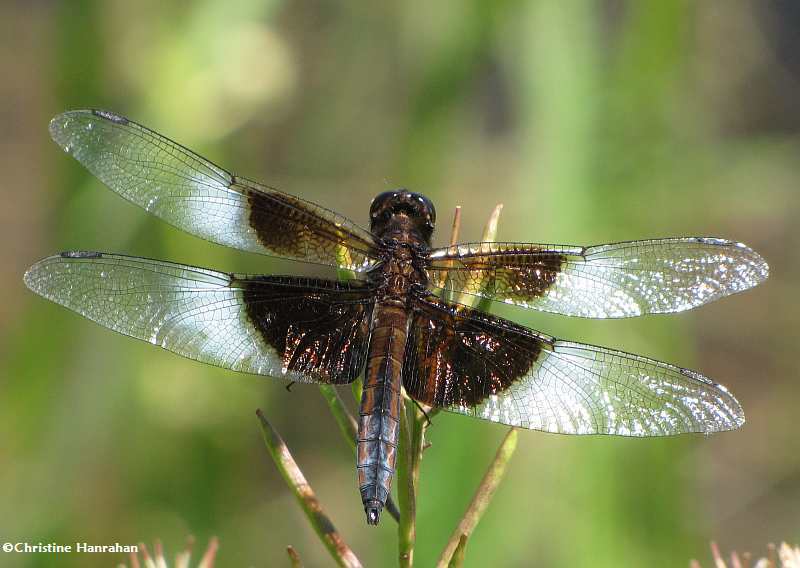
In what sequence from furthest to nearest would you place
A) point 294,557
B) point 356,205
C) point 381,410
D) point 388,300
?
point 356,205
point 388,300
point 381,410
point 294,557

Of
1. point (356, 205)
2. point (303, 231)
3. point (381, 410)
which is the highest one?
point (356, 205)

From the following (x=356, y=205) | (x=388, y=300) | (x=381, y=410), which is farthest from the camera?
(x=356, y=205)

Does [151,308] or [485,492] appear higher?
[151,308]

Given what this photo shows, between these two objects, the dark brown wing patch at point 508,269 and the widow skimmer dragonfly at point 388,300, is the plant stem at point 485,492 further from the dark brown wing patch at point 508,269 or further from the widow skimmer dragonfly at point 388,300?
the dark brown wing patch at point 508,269

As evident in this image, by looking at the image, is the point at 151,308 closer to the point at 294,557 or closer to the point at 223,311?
the point at 223,311

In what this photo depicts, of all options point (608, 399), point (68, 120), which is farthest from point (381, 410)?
point (68, 120)

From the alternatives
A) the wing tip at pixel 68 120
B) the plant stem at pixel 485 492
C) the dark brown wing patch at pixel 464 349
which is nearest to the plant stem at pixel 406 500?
the plant stem at pixel 485 492

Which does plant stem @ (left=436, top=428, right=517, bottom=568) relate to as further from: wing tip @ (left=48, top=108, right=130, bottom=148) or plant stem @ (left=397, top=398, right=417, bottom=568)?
wing tip @ (left=48, top=108, right=130, bottom=148)
